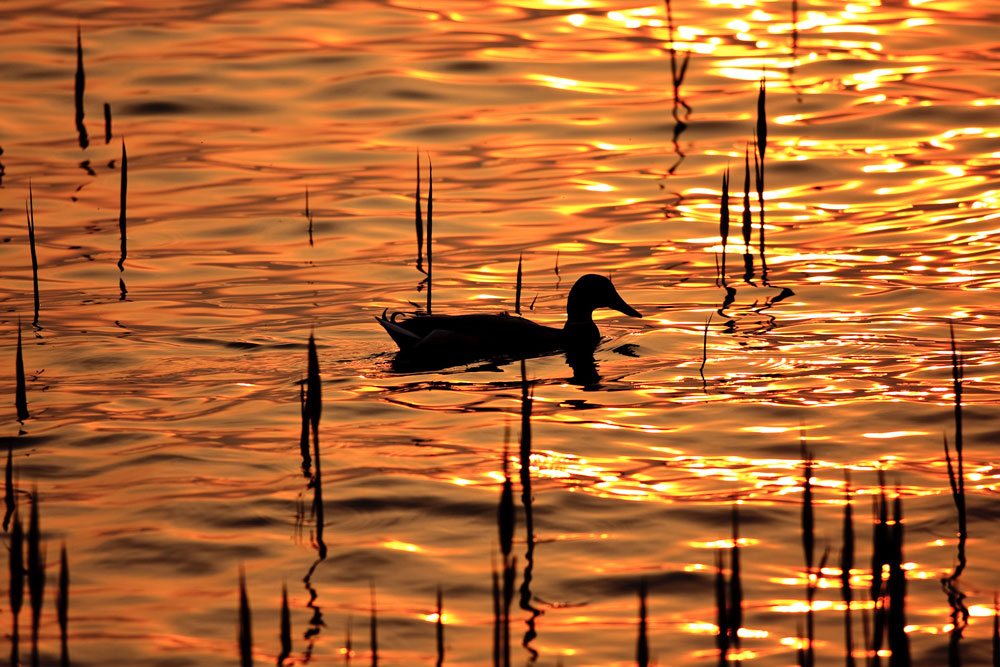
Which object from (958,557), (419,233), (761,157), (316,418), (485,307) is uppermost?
(761,157)

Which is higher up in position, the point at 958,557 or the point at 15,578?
the point at 15,578

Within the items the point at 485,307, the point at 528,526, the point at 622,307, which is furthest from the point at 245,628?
the point at 485,307

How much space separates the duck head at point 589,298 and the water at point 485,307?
0.32 m

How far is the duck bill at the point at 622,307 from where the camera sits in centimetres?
1138

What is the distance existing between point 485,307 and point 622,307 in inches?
44.0

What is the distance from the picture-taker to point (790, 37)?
19531 mm

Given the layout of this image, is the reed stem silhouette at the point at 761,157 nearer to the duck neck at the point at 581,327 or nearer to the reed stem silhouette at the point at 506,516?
the duck neck at the point at 581,327

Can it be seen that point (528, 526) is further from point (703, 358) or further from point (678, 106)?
point (678, 106)

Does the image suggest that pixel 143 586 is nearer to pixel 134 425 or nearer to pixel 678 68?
pixel 134 425

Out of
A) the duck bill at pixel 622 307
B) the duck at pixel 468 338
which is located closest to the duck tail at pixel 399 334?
the duck at pixel 468 338

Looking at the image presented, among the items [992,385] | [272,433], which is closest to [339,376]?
[272,433]

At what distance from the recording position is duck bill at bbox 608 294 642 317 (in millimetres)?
11375

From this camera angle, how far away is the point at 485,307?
12.0 metres

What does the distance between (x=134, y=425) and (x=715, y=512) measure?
11.5 feet
